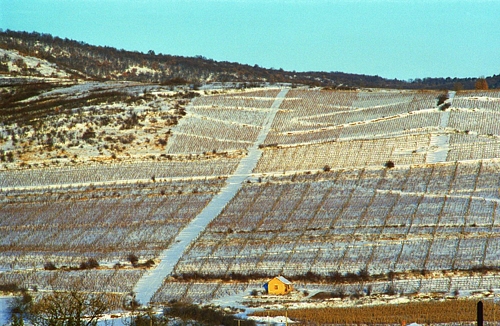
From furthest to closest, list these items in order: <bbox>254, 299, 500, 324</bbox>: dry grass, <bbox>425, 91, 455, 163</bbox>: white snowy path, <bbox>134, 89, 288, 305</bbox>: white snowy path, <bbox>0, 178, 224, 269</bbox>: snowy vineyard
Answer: <bbox>425, 91, 455, 163</bbox>: white snowy path → <bbox>0, 178, 224, 269</bbox>: snowy vineyard → <bbox>134, 89, 288, 305</bbox>: white snowy path → <bbox>254, 299, 500, 324</bbox>: dry grass

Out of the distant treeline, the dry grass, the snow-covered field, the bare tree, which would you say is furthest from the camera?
the distant treeline

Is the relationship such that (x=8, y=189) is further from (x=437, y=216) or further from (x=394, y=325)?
(x=394, y=325)

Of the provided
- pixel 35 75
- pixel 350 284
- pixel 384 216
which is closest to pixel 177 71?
pixel 35 75

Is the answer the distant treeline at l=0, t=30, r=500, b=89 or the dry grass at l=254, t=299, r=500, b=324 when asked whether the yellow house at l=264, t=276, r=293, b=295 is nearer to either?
the dry grass at l=254, t=299, r=500, b=324

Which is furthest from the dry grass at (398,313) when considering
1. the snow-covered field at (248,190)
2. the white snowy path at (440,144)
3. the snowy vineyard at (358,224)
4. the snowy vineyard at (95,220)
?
the white snowy path at (440,144)

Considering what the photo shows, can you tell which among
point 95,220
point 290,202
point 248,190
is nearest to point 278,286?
point 290,202

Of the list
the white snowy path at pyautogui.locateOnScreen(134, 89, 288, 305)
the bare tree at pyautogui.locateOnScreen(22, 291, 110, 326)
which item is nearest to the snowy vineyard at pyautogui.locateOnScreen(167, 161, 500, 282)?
the white snowy path at pyautogui.locateOnScreen(134, 89, 288, 305)
